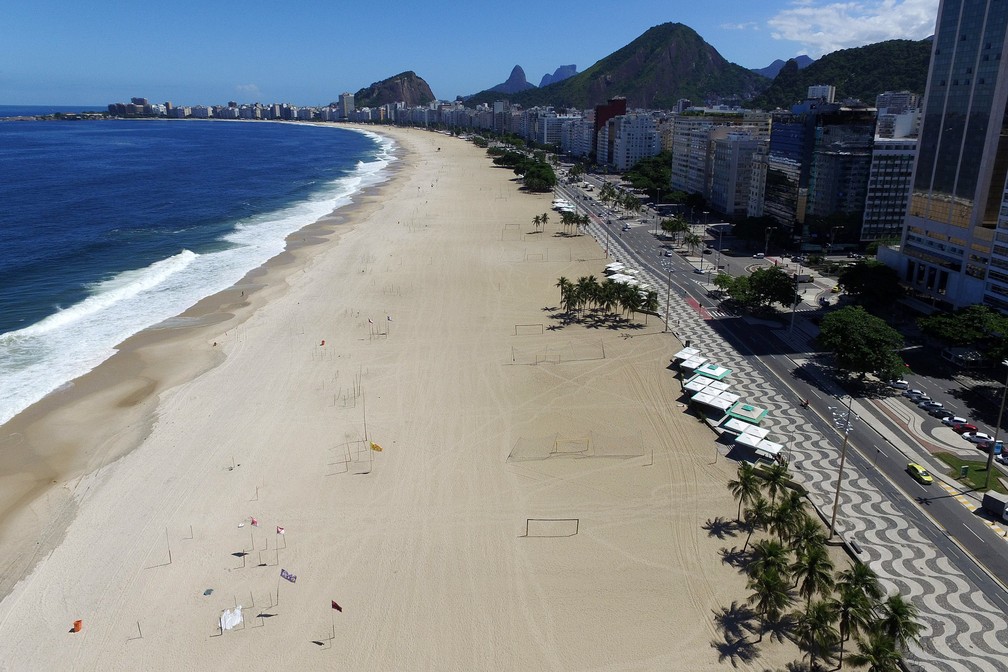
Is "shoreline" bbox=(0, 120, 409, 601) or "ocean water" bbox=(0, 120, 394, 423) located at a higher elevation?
"ocean water" bbox=(0, 120, 394, 423)

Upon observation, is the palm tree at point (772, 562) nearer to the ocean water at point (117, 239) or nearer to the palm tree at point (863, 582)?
the palm tree at point (863, 582)

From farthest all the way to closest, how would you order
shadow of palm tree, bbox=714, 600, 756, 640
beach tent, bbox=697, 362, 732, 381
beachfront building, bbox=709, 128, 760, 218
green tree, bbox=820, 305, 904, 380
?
1. beachfront building, bbox=709, 128, 760, 218
2. beach tent, bbox=697, 362, 732, 381
3. green tree, bbox=820, 305, 904, 380
4. shadow of palm tree, bbox=714, 600, 756, 640

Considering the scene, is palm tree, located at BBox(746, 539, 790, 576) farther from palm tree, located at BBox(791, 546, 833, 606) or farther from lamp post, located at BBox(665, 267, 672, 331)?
lamp post, located at BBox(665, 267, 672, 331)

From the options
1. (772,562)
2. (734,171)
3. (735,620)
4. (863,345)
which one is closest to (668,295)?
(863,345)

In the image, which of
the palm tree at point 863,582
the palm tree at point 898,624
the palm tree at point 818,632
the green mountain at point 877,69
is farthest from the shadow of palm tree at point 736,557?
the green mountain at point 877,69

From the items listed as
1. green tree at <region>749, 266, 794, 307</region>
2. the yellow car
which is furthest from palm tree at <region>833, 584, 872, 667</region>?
green tree at <region>749, 266, 794, 307</region>

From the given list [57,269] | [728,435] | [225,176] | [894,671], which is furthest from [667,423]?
[225,176]
